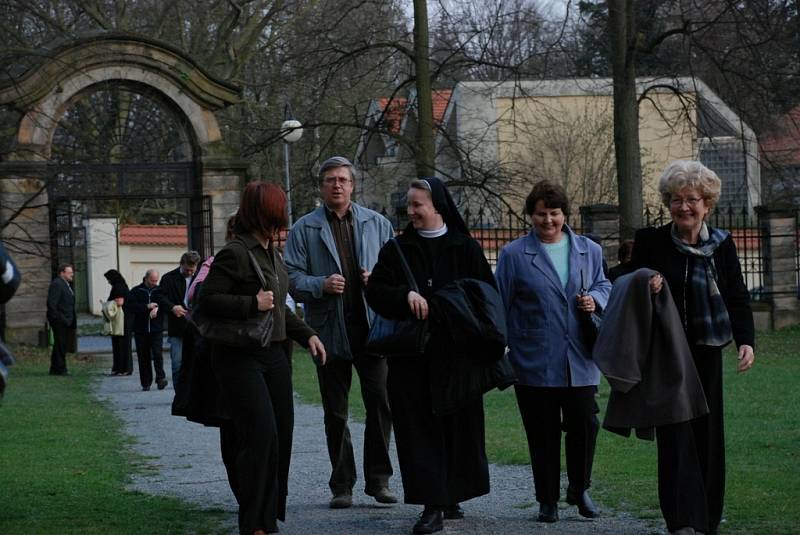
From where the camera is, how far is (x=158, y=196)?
26.0m

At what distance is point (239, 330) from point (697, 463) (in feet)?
7.69

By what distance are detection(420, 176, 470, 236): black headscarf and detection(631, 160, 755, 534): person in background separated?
42.5 inches

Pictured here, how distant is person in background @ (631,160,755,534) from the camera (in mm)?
7020

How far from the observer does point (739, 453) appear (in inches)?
435

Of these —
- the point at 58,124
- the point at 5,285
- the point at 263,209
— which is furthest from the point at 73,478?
the point at 58,124

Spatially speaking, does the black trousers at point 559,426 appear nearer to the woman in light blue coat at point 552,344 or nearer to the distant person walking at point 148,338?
the woman in light blue coat at point 552,344

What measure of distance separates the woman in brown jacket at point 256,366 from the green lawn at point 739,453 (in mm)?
2089

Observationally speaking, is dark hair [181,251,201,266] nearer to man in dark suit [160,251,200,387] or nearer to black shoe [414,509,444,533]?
man in dark suit [160,251,200,387]

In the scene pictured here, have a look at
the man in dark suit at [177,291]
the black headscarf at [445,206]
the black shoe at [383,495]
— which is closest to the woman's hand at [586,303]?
the black headscarf at [445,206]

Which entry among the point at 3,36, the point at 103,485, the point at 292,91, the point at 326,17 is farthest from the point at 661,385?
the point at 292,91

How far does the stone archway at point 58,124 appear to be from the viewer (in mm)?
25547

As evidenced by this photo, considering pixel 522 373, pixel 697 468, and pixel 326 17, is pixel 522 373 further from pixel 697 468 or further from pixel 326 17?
pixel 326 17

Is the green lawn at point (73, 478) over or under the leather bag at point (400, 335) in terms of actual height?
under

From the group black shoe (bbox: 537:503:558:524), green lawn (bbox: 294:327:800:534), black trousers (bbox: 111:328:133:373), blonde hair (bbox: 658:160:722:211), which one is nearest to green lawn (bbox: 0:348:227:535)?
black shoe (bbox: 537:503:558:524)
